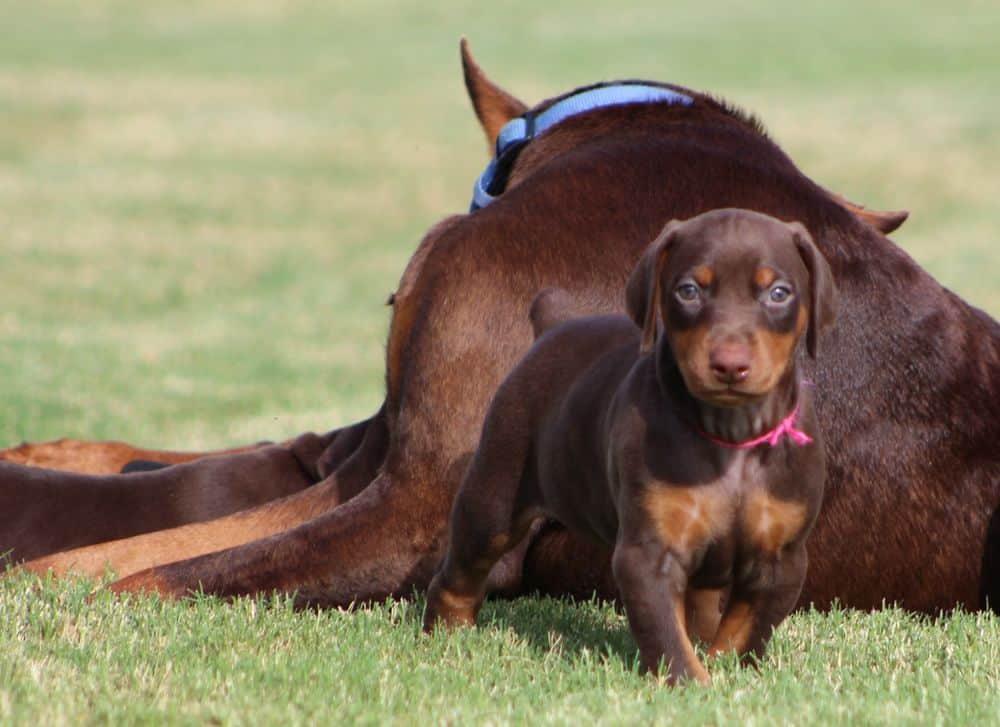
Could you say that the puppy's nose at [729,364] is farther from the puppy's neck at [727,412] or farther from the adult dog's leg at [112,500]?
the adult dog's leg at [112,500]

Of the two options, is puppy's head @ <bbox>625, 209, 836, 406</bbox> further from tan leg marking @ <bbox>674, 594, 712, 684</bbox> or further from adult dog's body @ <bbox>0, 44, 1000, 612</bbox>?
adult dog's body @ <bbox>0, 44, 1000, 612</bbox>

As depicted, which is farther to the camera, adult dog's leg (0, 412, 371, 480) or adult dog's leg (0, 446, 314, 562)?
adult dog's leg (0, 412, 371, 480)

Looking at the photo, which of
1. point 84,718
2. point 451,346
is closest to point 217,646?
point 84,718

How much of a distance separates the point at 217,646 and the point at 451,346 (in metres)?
1.10

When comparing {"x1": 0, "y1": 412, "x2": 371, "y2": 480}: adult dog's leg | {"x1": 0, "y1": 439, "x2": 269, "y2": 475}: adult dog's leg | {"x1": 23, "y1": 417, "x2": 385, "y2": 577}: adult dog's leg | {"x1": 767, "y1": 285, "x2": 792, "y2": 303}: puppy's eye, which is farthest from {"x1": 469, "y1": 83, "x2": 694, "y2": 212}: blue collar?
{"x1": 767, "y1": 285, "x2": 792, "y2": 303}: puppy's eye

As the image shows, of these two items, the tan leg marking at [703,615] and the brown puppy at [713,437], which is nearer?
the brown puppy at [713,437]

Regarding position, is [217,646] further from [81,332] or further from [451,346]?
[81,332]

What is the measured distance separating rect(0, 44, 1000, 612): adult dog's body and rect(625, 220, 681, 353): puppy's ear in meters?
0.96

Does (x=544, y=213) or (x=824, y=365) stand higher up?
(x=544, y=213)

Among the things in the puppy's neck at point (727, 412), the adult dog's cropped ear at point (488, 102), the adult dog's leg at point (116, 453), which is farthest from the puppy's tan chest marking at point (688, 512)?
the adult dog's cropped ear at point (488, 102)

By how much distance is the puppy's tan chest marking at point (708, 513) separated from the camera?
331 centimetres

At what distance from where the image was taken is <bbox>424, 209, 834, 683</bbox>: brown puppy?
3.24m

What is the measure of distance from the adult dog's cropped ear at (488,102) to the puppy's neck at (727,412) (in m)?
2.41

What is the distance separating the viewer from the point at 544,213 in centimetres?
461
